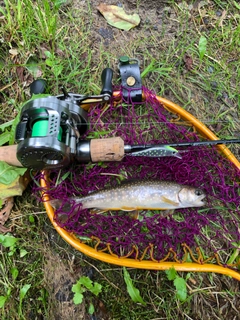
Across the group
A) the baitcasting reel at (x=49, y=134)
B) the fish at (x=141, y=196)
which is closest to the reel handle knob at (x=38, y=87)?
the baitcasting reel at (x=49, y=134)

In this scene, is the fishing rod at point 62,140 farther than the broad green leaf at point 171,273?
No

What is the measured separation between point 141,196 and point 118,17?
5.19 feet

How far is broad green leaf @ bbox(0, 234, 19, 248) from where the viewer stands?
230 cm

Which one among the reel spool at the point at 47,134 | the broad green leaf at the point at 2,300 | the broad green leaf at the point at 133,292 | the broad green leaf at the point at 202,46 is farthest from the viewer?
the broad green leaf at the point at 202,46

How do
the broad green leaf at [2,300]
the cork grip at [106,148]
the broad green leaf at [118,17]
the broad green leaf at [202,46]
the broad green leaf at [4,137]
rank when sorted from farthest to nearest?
the broad green leaf at [118,17] < the broad green leaf at [202,46] < the broad green leaf at [4,137] < the broad green leaf at [2,300] < the cork grip at [106,148]

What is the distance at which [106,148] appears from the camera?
2.01 m

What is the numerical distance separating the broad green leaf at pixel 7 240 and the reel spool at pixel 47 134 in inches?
26.2

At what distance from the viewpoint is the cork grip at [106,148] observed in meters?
2.01

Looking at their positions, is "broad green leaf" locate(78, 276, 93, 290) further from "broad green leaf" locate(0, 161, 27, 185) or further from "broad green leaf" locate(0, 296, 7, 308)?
"broad green leaf" locate(0, 161, 27, 185)

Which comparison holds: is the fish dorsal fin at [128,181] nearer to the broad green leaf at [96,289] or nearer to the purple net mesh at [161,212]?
the purple net mesh at [161,212]

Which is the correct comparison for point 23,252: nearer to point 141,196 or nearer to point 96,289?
point 96,289

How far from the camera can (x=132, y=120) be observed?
244 cm

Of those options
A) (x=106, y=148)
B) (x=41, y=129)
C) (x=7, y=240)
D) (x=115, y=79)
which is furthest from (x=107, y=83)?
(x=7, y=240)

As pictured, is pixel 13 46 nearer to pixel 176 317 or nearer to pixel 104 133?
pixel 104 133
